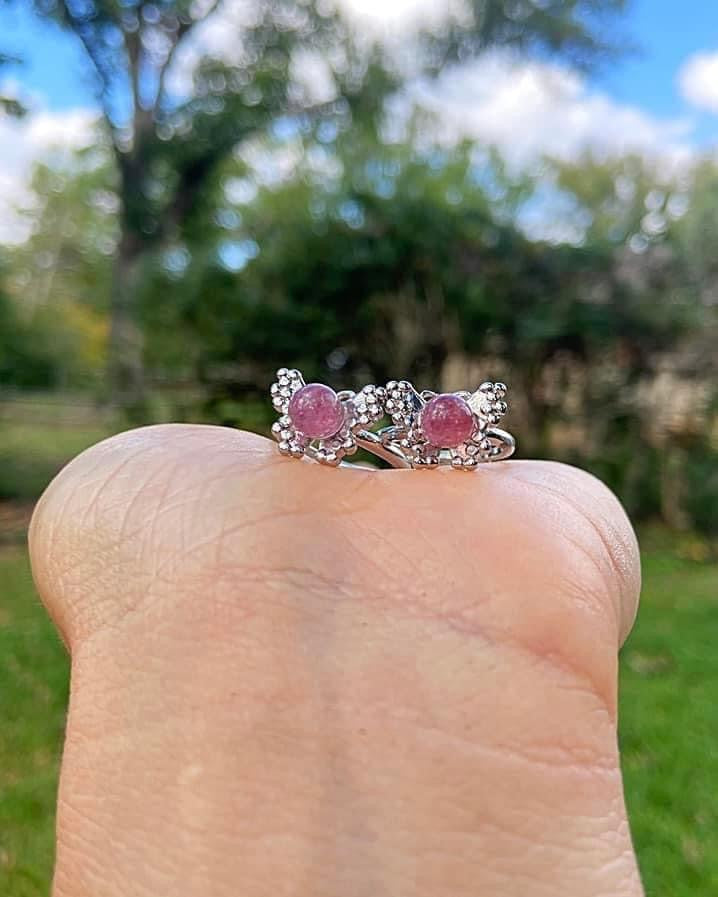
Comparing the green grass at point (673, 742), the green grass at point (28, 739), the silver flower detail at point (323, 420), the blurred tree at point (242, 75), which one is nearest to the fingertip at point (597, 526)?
the silver flower detail at point (323, 420)

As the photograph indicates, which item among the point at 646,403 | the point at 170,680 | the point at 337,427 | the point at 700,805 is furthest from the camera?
the point at 646,403

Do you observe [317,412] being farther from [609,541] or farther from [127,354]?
[127,354]

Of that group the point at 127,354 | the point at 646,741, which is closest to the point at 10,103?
the point at 127,354

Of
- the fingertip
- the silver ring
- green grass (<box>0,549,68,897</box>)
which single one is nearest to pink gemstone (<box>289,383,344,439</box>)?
the silver ring

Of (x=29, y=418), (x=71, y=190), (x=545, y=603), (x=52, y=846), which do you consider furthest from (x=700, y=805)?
(x=71, y=190)

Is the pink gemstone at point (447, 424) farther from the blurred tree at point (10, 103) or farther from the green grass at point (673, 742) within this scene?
the blurred tree at point (10, 103)

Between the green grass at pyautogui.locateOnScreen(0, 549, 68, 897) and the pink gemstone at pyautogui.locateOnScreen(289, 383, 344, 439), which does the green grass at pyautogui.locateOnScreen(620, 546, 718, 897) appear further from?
the pink gemstone at pyautogui.locateOnScreen(289, 383, 344, 439)

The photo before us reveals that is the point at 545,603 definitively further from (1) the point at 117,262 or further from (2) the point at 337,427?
(1) the point at 117,262
